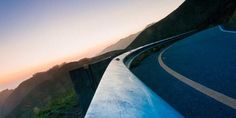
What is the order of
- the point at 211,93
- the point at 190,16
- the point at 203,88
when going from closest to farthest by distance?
1. the point at 211,93
2. the point at 203,88
3. the point at 190,16

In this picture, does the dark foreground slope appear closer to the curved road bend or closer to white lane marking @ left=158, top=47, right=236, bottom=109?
the curved road bend

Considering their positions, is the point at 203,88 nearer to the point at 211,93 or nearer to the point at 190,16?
the point at 211,93

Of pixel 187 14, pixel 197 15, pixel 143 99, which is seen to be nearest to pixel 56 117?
pixel 143 99

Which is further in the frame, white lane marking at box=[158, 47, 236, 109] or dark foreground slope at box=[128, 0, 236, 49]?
dark foreground slope at box=[128, 0, 236, 49]

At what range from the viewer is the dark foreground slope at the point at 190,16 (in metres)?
63.5

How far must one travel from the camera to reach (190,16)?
266ft

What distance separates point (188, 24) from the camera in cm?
8056

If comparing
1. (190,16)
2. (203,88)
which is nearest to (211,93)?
(203,88)

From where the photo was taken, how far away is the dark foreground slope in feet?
208

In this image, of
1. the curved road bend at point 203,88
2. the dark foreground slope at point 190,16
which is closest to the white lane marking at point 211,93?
the curved road bend at point 203,88

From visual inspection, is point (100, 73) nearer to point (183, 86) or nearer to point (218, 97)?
point (183, 86)

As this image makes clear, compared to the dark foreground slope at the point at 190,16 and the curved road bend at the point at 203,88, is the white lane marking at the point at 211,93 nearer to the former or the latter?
→ the curved road bend at the point at 203,88

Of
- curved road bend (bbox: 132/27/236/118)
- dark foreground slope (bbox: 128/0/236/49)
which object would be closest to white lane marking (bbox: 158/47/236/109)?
curved road bend (bbox: 132/27/236/118)

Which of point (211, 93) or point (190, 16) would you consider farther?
point (190, 16)
